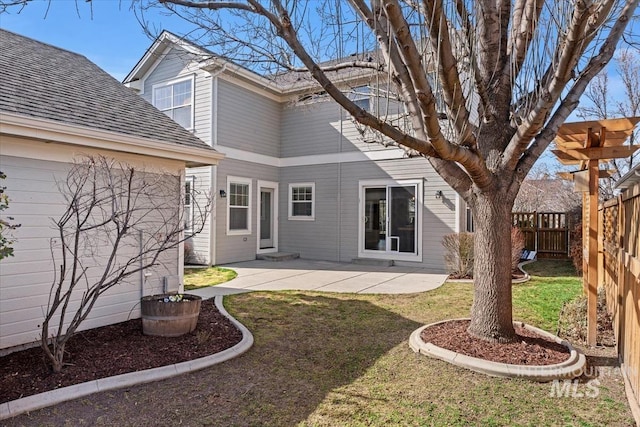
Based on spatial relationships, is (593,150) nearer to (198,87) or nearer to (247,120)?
(247,120)

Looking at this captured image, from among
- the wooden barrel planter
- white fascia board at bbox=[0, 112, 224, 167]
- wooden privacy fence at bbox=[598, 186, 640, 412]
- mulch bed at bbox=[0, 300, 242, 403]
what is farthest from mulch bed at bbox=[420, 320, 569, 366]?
white fascia board at bbox=[0, 112, 224, 167]

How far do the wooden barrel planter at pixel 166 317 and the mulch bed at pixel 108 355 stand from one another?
9cm

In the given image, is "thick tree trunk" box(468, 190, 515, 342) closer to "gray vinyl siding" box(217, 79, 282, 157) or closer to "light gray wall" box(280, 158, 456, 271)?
"light gray wall" box(280, 158, 456, 271)

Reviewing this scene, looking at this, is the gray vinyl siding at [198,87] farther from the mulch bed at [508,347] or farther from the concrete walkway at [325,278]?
the mulch bed at [508,347]

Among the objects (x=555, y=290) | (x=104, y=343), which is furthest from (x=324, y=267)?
(x=104, y=343)

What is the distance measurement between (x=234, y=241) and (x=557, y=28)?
9.67 metres

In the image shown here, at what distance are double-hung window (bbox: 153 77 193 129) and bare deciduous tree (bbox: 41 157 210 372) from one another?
6.27 metres

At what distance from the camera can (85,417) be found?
3.05 metres

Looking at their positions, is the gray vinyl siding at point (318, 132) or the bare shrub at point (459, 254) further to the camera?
the gray vinyl siding at point (318, 132)

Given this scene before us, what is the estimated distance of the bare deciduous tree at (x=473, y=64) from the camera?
327 centimetres

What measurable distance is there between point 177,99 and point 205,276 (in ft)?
18.8

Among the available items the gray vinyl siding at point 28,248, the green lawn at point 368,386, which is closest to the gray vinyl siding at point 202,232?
the green lawn at point 368,386

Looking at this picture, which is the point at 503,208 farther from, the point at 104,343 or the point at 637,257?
the point at 104,343

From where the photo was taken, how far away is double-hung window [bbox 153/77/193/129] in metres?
11.7
